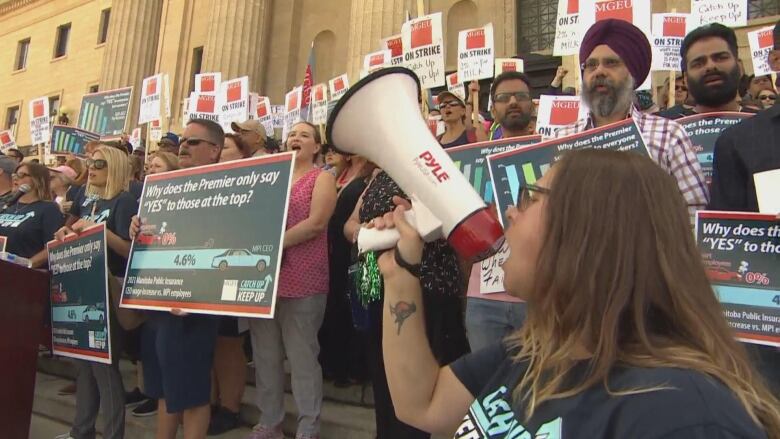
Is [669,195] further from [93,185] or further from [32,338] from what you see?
[93,185]

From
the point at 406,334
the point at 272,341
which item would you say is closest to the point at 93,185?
the point at 272,341

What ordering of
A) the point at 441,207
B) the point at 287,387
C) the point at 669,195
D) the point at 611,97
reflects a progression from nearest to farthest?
the point at 669,195 < the point at 441,207 < the point at 611,97 < the point at 287,387

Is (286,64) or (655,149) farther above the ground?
(286,64)

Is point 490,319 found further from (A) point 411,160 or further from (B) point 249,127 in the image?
(B) point 249,127

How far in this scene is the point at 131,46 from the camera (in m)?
19.1

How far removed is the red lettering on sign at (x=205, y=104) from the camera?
32.0 ft

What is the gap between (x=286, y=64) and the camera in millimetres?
18125

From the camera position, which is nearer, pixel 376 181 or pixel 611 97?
pixel 611 97

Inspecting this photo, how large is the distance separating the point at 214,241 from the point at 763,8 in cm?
1146

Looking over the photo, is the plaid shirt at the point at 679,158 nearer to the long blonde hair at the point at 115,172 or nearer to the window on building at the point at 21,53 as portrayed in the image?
the long blonde hair at the point at 115,172

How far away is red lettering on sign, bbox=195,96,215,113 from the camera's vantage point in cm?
975

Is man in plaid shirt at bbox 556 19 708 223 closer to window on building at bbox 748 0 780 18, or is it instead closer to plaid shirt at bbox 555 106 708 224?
plaid shirt at bbox 555 106 708 224

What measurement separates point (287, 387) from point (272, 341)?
109 cm

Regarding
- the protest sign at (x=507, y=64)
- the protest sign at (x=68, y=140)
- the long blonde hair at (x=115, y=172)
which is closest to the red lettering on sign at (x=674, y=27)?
the protest sign at (x=507, y=64)
